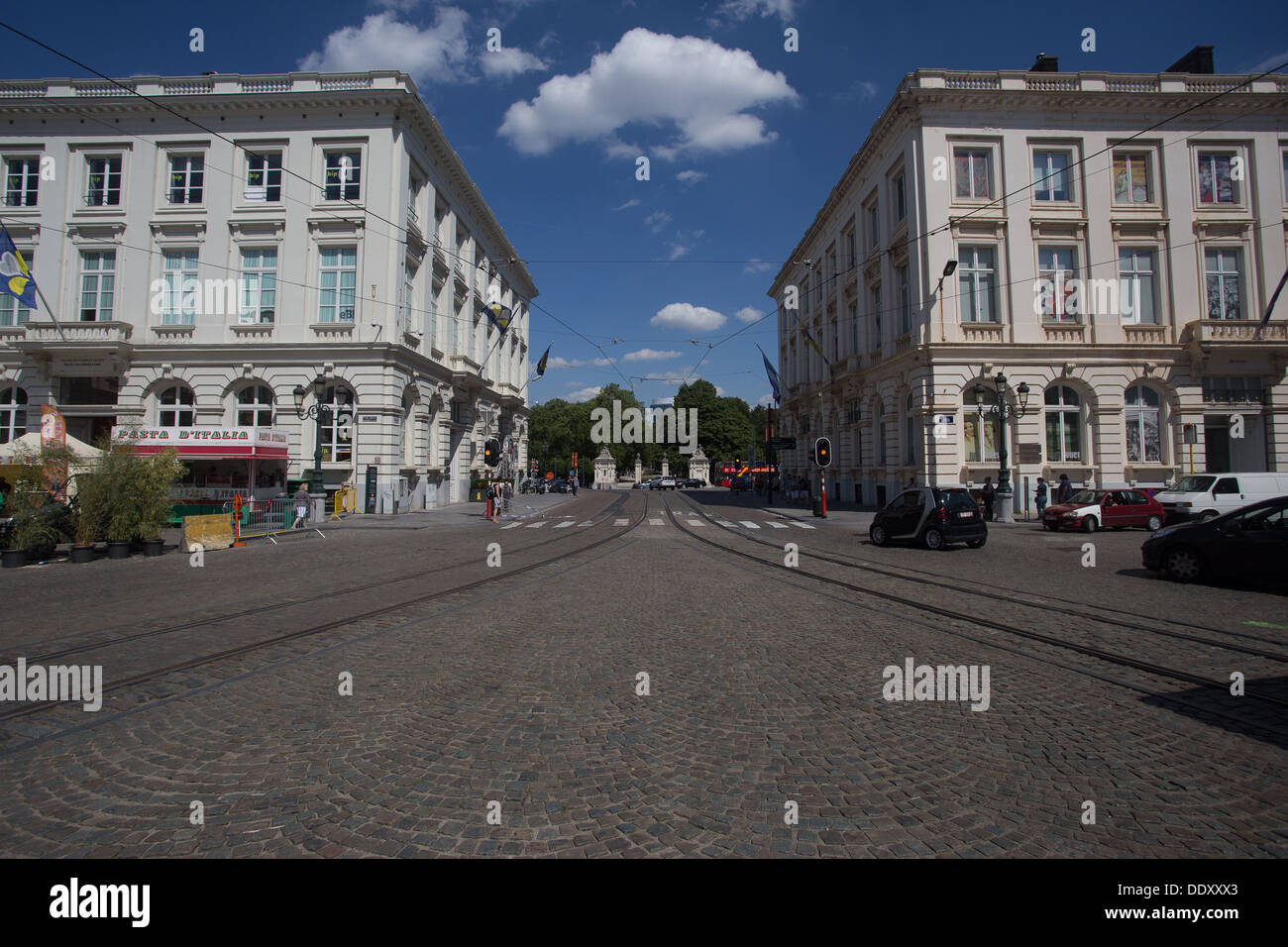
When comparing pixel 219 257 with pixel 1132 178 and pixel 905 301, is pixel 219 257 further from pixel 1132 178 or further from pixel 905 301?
pixel 1132 178

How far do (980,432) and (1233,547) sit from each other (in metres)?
18.2

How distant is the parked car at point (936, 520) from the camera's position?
1588cm

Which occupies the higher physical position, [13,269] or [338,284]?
[338,284]

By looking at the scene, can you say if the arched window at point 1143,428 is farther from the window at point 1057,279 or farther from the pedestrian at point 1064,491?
the pedestrian at point 1064,491

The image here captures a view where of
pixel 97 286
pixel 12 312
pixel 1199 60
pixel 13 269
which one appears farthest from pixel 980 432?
pixel 12 312

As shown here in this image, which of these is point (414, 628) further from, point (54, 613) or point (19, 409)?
point (19, 409)

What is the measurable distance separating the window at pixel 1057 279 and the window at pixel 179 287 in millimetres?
40265

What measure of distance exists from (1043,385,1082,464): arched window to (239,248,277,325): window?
1456 inches

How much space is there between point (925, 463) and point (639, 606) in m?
22.5

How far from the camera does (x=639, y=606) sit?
8.56m

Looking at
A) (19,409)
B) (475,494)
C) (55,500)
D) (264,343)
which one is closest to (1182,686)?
(55,500)

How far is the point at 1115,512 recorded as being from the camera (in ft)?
67.1

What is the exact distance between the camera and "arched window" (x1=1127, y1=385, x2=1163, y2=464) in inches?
1082

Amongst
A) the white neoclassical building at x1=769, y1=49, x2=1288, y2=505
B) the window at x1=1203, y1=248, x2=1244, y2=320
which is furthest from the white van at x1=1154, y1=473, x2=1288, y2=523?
the window at x1=1203, y1=248, x2=1244, y2=320
